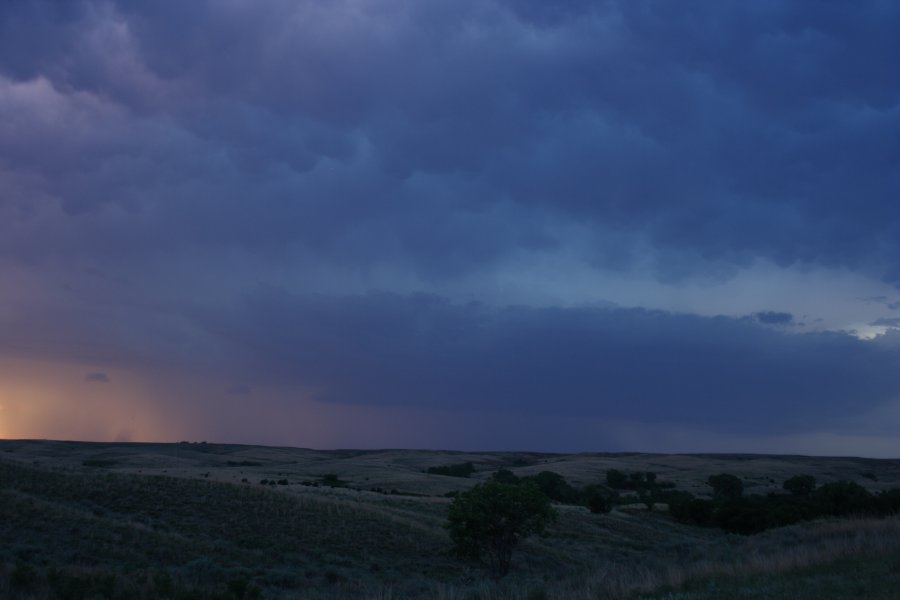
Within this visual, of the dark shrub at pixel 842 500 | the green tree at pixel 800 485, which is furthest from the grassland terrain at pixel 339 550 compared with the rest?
the green tree at pixel 800 485

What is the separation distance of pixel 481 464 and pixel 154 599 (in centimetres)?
14164

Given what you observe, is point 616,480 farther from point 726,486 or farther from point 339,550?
point 339,550

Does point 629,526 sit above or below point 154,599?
below

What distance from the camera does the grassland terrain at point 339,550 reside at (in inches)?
617

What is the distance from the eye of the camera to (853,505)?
55.3 meters

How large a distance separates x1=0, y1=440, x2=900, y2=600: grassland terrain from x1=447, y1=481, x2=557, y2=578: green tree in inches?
59.5

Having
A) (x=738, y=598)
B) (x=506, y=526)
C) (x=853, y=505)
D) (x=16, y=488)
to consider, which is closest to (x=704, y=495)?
(x=853, y=505)

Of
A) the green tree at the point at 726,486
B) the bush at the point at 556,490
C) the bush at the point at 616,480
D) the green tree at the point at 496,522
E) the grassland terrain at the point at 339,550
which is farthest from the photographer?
the bush at the point at 616,480

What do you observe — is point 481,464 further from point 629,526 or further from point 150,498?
point 150,498

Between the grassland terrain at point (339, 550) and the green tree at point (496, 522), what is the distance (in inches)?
59.5

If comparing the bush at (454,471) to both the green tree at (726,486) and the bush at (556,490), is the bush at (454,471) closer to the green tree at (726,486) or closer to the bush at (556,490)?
the bush at (556,490)

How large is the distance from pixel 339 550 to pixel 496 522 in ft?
28.9

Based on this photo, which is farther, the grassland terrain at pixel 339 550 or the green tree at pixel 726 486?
the green tree at pixel 726 486

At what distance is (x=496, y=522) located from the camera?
3612cm
